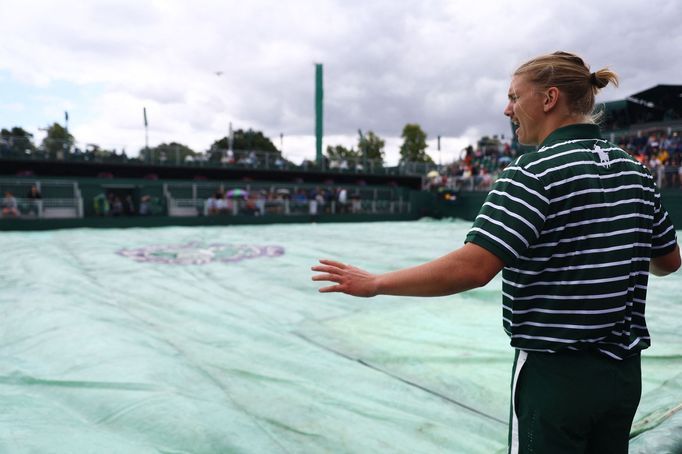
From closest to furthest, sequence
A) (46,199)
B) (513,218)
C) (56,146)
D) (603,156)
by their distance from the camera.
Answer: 1. (513,218)
2. (603,156)
3. (46,199)
4. (56,146)

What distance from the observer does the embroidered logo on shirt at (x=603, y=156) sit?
1.41 m

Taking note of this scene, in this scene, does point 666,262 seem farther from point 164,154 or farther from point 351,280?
point 164,154

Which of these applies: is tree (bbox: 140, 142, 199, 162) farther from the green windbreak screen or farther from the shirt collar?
the shirt collar

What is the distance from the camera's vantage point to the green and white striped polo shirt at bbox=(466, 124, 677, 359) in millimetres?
1313

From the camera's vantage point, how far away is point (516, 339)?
146cm

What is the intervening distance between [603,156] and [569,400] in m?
0.72

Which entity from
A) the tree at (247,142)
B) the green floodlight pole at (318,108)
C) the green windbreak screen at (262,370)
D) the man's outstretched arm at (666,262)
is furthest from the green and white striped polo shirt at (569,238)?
the tree at (247,142)

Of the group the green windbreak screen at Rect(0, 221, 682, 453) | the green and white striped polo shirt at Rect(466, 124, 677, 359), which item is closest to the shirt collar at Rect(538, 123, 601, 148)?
the green and white striped polo shirt at Rect(466, 124, 677, 359)

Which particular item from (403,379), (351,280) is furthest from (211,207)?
(351,280)

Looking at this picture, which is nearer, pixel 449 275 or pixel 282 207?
pixel 449 275

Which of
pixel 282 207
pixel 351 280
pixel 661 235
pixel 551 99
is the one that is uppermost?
pixel 551 99

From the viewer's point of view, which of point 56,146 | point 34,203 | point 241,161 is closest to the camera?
point 34,203

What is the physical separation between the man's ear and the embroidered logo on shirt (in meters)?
0.18

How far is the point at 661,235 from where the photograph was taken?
Answer: 171cm
